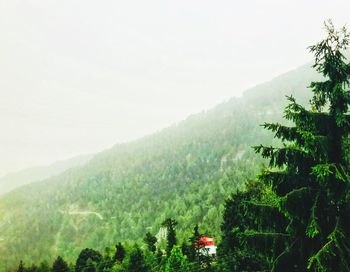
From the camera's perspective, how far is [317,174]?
40.3 ft

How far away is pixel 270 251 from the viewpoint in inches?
529

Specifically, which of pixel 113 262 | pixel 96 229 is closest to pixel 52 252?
pixel 96 229

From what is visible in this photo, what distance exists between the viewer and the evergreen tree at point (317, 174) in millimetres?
12219

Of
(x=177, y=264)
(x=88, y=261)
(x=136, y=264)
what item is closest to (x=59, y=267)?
(x=88, y=261)

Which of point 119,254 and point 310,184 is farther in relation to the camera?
point 119,254

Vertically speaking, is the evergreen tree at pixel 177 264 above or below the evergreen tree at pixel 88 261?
above

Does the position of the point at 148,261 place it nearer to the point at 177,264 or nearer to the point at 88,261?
the point at 177,264

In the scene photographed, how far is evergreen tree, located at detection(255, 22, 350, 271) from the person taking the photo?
1222cm

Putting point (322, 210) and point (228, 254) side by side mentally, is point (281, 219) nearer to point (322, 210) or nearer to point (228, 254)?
point (322, 210)

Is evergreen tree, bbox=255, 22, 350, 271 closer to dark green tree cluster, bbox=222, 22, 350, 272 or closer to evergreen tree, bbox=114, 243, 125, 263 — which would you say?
dark green tree cluster, bbox=222, 22, 350, 272

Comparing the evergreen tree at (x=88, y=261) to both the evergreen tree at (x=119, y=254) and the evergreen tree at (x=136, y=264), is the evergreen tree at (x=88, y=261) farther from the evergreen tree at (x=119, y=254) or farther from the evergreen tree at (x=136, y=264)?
the evergreen tree at (x=136, y=264)

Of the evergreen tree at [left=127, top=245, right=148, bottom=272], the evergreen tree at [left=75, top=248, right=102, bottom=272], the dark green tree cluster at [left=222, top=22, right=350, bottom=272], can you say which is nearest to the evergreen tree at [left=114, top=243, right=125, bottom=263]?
the evergreen tree at [left=75, top=248, right=102, bottom=272]

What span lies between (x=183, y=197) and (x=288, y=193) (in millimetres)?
177684

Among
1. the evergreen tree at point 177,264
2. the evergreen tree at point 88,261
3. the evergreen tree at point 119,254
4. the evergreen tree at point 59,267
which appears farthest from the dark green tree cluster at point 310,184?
the evergreen tree at point 59,267
